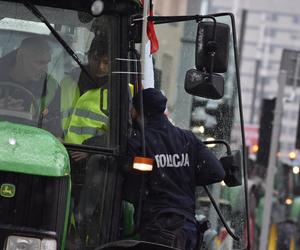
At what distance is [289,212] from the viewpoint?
18.6 meters

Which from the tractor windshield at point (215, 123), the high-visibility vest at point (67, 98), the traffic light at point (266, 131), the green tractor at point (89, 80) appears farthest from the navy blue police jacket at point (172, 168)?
the traffic light at point (266, 131)

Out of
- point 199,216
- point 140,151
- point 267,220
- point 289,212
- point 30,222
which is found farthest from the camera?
point 289,212

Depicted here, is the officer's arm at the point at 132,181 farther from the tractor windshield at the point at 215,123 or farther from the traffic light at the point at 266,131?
the traffic light at the point at 266,131

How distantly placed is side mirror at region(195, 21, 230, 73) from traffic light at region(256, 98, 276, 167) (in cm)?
991

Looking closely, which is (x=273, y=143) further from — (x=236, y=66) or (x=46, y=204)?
(x=46, y=204)

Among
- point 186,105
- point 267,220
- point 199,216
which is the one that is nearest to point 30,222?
point 199,216

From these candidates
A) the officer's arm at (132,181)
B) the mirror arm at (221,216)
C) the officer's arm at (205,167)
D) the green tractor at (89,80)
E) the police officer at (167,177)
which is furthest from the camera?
the mirror arm at (221,216)

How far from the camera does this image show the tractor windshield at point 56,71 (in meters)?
5.18

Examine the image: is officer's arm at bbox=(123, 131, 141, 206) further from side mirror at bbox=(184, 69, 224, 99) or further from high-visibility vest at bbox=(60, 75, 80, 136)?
side mirror at bbox=(184, 69, 224, 99)

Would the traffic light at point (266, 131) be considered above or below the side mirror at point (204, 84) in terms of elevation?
below

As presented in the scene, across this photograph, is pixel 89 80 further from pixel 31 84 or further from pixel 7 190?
pixel 7 190

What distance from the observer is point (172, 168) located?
5.58 meters

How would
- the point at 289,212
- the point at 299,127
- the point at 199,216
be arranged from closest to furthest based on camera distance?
the point at 199,216 → the point at 299,127 → the point at 289,212

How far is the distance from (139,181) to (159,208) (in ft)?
0.76
